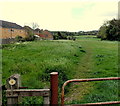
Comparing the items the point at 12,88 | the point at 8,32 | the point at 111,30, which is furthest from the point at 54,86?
the point at 111,30

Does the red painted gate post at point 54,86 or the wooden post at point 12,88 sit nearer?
the red painted gate post at point 54,86

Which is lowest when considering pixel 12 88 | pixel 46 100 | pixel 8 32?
pixel 46 100

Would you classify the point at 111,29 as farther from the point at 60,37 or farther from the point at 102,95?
the point at 102,95

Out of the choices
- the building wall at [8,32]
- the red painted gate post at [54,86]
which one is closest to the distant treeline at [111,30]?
the building wall at [8,32]

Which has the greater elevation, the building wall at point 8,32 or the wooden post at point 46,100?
the building wall at point 8,32

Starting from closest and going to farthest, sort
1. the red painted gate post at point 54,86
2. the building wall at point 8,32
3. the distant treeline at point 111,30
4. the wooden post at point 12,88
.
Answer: the red painted gate post at point 54,86 → the wooden post at point 12,88 → the building wall at point 8,32 → the distant treeline at point 111,30

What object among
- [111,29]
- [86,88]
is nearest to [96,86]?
[86,88]

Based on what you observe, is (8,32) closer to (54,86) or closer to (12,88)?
(12,88)

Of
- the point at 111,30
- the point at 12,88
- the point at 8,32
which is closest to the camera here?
the point at 12,88

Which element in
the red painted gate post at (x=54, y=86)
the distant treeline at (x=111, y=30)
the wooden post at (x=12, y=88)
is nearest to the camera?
the red painted gate post at (x=54, y=86)

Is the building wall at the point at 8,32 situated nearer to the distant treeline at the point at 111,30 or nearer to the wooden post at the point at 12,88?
the distant treeline at the point at 111,30

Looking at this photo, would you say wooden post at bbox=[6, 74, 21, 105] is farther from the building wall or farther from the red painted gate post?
the building wall

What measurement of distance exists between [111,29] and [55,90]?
257 ft

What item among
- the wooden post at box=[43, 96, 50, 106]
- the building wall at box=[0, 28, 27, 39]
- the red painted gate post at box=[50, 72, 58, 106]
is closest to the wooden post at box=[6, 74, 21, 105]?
the wooden post at box=[43, 96, 50, 106]
